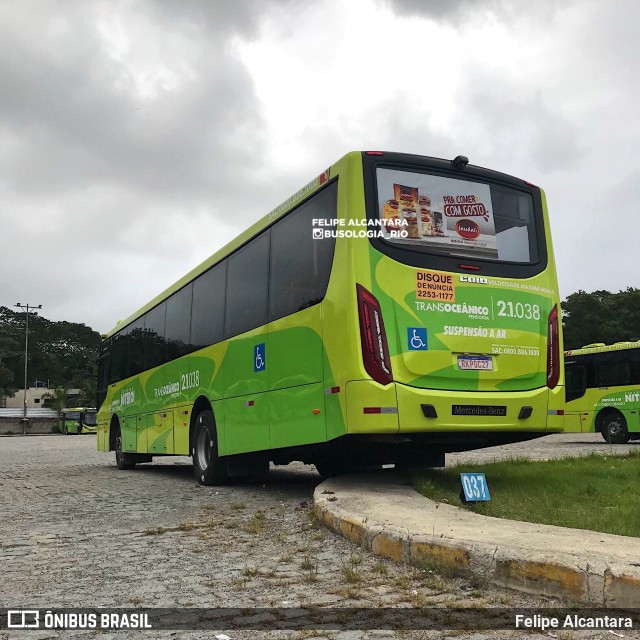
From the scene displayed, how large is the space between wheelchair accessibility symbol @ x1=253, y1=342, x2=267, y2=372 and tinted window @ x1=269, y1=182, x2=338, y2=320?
0.47 metres

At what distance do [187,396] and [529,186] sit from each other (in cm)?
625

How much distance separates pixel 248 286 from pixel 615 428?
678 inches

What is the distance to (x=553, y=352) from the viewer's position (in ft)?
27.6

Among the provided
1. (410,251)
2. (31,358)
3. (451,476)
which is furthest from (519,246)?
(31,358)

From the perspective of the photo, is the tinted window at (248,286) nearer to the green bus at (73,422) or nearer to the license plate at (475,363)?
the license plate at (475,363)

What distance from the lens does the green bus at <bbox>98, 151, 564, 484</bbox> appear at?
24.3ft

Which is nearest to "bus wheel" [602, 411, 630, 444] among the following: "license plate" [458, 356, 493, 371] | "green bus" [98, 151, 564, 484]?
"green bus" [98, 151, 564, 484]

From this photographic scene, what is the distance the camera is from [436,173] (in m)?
8.24

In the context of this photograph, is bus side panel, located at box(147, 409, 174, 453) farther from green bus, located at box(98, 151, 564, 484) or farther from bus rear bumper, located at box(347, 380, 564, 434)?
bus rear bumper, located at box(347, 380, 564, 434)

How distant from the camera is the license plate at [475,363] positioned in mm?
7738

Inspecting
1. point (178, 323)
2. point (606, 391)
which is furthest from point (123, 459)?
point (606, 391)

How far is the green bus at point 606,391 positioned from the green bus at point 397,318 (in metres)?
14.8

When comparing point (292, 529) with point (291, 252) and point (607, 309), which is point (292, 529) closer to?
point (291, 252)

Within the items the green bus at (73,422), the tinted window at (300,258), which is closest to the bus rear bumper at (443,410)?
the tinted window at (300,258)
